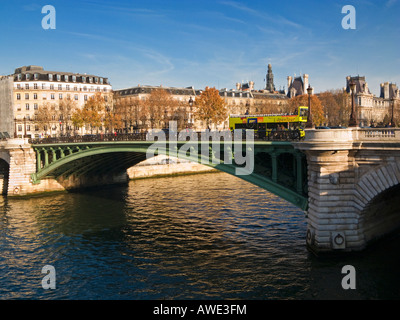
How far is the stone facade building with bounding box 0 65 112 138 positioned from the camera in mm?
88375

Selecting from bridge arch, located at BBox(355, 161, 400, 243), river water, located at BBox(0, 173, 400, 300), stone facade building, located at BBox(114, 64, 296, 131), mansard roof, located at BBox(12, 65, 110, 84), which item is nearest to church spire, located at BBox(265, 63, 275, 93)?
stone facade building, located at BBox(114, 64, 296, 131)

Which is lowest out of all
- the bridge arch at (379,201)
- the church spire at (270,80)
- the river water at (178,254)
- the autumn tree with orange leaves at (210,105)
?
the river water at (178,254)

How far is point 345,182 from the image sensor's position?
22.5 meters

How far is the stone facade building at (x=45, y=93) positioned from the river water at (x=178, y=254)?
4665cm

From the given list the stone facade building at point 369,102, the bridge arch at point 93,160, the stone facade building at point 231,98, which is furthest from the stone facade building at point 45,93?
the stone facade building at point 369,102

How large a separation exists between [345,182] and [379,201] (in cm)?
266

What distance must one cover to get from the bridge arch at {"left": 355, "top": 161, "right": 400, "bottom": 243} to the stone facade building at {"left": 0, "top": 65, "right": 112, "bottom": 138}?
70.0 meters

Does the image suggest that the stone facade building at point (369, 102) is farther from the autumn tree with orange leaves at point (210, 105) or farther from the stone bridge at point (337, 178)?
the stone bridge at point (337, 178)

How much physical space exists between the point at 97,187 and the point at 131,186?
174 inches

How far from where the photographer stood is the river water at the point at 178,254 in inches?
834

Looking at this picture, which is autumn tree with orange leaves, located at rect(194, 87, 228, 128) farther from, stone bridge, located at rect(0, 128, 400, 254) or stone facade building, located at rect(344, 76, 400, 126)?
stone bridge, located at rect(0, 128, 400, 254)

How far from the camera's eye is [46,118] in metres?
79.9

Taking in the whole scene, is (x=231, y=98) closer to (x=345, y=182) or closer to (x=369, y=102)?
(x=369, y=102)

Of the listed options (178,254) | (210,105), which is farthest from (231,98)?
(178,254)
